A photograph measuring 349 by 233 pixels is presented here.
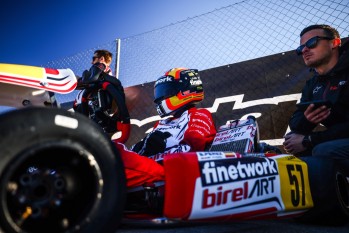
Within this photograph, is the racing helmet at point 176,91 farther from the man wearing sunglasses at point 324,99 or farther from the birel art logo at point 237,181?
the birel art logo at point 237,181

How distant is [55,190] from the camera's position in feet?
3.27

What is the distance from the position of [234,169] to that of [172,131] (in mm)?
1194

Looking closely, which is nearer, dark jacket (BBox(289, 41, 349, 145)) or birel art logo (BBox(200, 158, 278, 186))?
birel art logo (BBox(200, 158, 278, 186))

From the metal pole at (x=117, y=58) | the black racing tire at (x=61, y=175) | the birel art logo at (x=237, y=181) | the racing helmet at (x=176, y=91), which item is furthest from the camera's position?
the metal pole at (x=117, y=58)

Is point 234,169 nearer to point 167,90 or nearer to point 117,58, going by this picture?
point 167,90

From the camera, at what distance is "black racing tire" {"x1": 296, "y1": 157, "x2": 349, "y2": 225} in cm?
184

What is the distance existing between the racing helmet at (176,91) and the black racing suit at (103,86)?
0.54 m

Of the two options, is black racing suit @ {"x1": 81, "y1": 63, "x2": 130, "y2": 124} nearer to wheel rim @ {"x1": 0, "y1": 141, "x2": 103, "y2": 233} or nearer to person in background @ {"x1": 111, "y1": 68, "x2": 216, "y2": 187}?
person in background @ {"x1": 111, "y1": 68, "x2": 216, "y2": 187}

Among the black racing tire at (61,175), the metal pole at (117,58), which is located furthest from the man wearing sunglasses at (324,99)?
the metal pole at (117,58)

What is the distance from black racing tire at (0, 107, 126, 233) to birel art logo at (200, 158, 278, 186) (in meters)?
0.42

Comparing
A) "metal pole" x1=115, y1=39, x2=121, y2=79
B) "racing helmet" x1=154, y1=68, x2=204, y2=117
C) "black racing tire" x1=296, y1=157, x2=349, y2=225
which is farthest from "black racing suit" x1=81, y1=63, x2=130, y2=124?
"black racing tire" x1=296, y1=157, x2=349, y2=225

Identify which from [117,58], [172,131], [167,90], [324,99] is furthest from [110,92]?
[324,99]

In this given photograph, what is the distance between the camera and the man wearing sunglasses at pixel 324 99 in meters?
2.40

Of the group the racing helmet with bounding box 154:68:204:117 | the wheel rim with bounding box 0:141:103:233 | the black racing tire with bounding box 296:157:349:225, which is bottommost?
the black racing tire with bounding box 296:157:349:225
